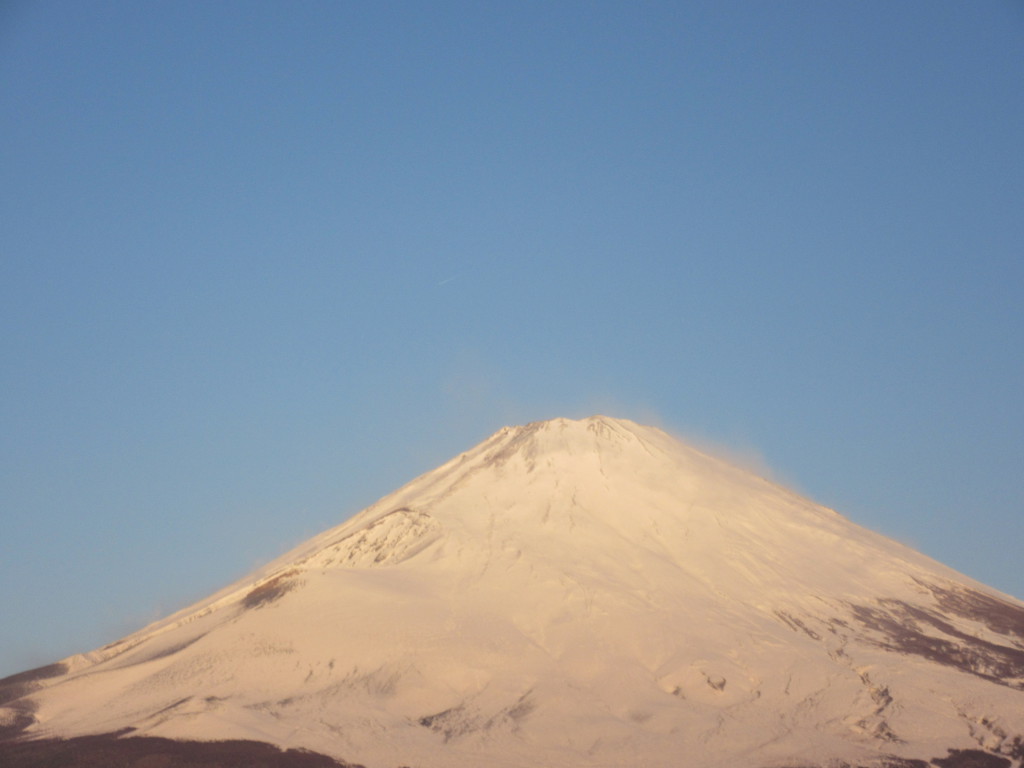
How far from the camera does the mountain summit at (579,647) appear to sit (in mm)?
75375

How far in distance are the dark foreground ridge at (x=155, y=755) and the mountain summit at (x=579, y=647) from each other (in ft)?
4.95

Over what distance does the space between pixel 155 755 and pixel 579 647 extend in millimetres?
37283

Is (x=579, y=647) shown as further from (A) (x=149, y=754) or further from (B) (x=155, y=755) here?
(A) (x=149, y=754)

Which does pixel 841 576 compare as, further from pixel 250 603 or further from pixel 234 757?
pixel 234 757

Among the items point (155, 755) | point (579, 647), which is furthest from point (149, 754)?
point (579, 647)

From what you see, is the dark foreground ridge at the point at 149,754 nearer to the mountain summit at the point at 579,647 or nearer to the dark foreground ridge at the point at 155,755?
the dark foreground ridge at the point at 155,755

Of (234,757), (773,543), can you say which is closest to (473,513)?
(773,543)

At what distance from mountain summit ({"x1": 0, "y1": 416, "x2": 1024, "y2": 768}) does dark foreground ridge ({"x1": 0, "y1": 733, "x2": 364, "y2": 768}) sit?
4.95 ft

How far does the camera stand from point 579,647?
90.2 meters

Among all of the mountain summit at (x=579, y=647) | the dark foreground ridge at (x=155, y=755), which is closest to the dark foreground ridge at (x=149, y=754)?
the dark foreground ridge at (x=155, y=755)

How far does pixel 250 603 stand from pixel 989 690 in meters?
62.6

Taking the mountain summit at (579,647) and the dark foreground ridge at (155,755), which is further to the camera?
the mountain summit at (579,647)

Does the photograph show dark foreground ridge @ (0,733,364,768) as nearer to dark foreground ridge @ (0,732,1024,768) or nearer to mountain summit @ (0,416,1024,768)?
dark foreground ridge @ (0,732,1024,768)

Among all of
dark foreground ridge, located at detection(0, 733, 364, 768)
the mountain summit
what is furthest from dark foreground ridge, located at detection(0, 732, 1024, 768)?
the mountain summit
